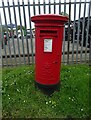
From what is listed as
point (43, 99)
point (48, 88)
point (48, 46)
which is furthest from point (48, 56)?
point (43, 99)

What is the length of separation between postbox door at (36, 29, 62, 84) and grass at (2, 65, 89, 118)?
0.36m

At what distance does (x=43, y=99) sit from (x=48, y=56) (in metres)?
0.83

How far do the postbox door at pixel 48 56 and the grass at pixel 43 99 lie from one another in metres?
0.36

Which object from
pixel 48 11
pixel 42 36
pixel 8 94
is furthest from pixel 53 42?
pixel 48 11

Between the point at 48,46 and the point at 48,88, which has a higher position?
the point at 48,46

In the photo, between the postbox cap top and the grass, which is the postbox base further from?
the postbox cap top

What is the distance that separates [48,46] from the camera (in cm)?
381

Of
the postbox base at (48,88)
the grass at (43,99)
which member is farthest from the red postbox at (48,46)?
the grass at (43,99)

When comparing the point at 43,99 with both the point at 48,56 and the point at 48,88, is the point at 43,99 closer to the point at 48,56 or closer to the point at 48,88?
the point at 48,88

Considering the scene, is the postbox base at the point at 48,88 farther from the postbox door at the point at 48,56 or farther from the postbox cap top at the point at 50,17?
the postbox cap top at the point at 50,17

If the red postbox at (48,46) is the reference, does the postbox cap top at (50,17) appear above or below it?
above

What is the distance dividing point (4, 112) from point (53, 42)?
4.97 feet

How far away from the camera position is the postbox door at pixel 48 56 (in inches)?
150

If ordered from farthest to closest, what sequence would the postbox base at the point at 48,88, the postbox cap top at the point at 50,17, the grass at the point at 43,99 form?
the postbox base at the point at 48,88
the grass at the point at 43,99
the postbox cap top at the point at 50,17
